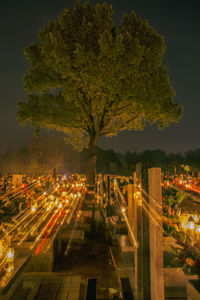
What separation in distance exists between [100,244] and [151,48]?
1064cm

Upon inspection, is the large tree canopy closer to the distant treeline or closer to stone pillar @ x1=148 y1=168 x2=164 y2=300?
stone pillar @ x1=148 y1=168 x2=164 y2=300

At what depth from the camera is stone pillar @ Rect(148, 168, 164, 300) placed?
3.35 m

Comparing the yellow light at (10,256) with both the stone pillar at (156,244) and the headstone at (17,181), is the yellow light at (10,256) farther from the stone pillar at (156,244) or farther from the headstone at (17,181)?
the headstone at (17,181)

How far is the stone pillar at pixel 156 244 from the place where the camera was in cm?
335

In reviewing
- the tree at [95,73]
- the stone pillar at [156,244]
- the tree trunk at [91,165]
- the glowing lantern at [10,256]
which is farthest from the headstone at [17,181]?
the stone pillar at [156,244]

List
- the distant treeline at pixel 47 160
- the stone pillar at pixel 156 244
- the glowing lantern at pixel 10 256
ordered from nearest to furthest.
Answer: the stone pillar at pixel 156 244 < the glowing lantern at pixel 10 256 < the distant treeline at pixel 47 160

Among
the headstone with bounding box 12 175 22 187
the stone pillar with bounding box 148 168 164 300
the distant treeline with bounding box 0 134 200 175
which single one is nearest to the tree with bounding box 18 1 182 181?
the headstone with bounding box 12 175 22 187

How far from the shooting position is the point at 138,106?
42.1ft

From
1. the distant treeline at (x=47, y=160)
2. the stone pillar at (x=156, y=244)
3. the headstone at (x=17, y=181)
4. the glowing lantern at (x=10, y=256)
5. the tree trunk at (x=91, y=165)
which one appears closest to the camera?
the stone pillar at (x=156, y=244)

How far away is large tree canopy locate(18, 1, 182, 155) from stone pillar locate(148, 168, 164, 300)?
879 cm

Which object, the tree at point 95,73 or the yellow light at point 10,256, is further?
the tree at point 95,73

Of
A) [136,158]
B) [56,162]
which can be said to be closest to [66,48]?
[56,162]

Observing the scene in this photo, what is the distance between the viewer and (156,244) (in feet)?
11.1

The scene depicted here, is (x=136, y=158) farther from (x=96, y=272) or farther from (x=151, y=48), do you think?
(x=96, y=272)
